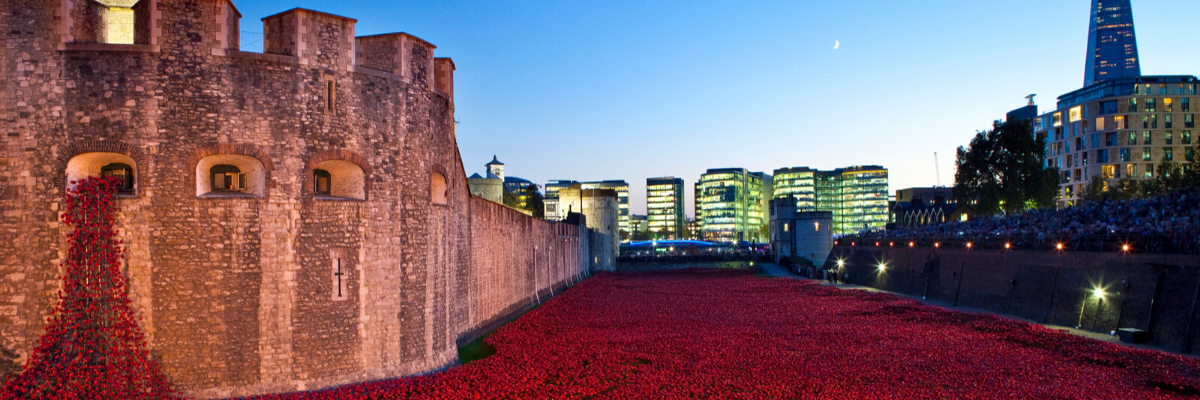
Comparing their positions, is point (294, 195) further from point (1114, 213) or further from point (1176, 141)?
point (1176, 141)

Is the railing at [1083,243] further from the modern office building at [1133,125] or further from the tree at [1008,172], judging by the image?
the modern office building at [1133,125]

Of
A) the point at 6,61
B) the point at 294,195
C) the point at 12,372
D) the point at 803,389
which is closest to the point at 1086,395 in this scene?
the point at 803,389

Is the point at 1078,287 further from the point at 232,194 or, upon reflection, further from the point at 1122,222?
the point at 232,194

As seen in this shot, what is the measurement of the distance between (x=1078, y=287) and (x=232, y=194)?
1140 inches

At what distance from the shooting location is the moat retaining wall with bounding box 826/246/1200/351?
22203 millimetres

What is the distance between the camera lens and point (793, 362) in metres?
19.6

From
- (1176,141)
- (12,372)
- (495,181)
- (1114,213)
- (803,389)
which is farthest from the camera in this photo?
(1176,141)

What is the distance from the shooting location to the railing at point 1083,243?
2325cm

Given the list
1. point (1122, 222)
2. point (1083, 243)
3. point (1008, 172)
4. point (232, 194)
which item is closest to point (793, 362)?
point (232, 194)

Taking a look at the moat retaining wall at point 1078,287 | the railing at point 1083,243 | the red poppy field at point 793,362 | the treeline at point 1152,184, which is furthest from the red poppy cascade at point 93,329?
the treeline at point 1152,184

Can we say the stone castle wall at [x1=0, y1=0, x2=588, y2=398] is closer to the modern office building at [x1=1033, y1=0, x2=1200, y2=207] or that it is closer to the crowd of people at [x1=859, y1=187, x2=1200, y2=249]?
the crowd of people at [x1=859, y1=187, x2=1200, y2=249]

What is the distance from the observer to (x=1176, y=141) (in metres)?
90.8

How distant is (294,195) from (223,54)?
3.22 meters

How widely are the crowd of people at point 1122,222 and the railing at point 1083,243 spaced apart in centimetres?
5
